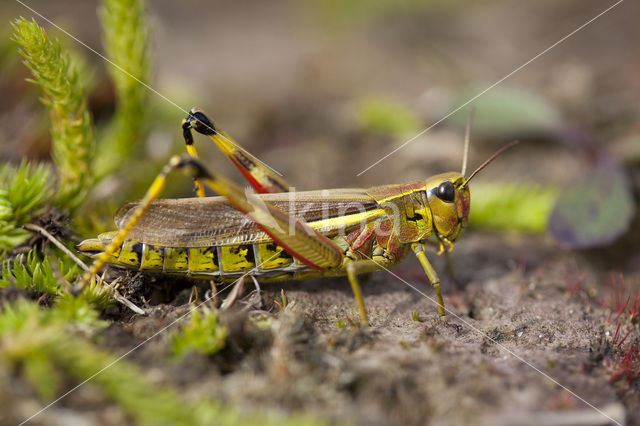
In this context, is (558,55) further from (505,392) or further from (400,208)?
(505,392)

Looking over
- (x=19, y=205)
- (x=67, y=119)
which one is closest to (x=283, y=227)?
(x=19, y=205)

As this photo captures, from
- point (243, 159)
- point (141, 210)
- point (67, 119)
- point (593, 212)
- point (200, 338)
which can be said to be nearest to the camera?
point (200, 338)

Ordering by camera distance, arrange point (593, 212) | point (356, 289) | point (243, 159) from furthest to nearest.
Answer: point (593, 212) < point (243, 159) < point (356, 289)

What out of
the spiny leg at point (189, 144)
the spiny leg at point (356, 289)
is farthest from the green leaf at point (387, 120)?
the spiny leg at point (356, 289)

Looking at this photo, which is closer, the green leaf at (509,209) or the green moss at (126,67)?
the green moss at (126,67)

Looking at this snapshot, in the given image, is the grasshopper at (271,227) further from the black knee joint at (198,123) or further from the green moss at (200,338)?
the green moss at (200,338)

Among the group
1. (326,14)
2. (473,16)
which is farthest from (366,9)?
(473,16)

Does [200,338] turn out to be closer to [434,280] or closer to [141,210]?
[141,210]

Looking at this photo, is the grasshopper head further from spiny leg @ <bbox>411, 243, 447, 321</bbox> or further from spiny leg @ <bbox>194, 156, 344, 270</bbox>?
spiny leg @ <bbox>194, 156, 344, 270</bbox>
